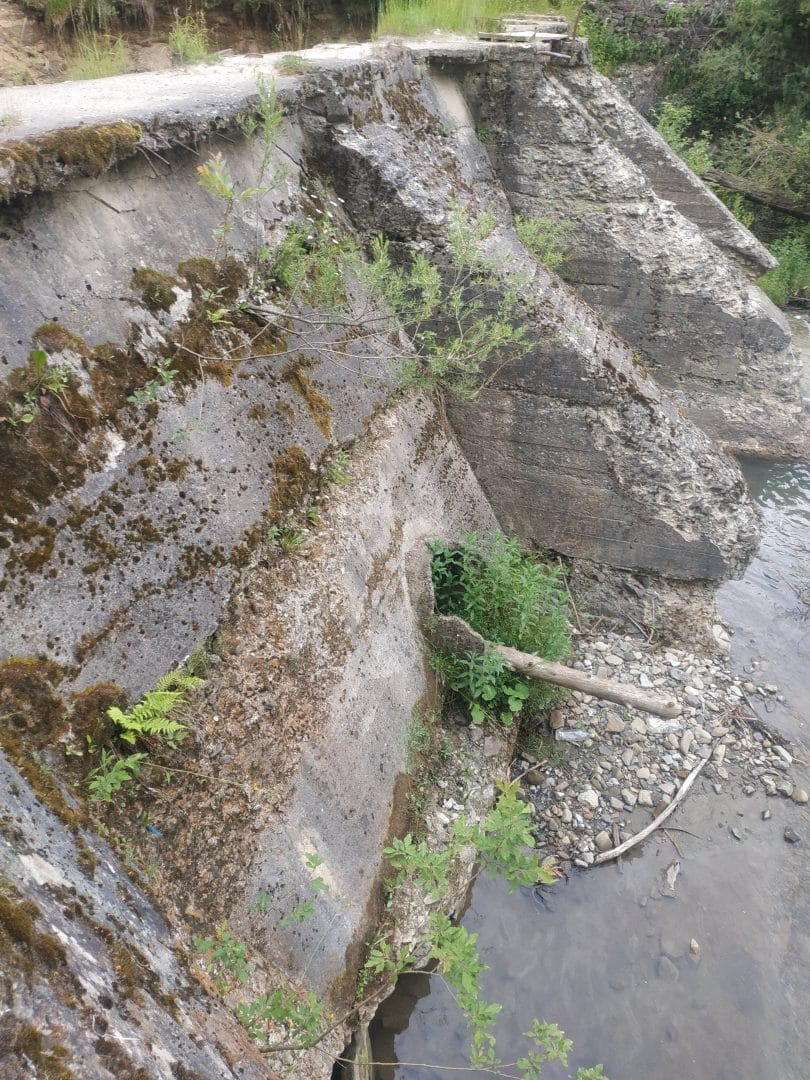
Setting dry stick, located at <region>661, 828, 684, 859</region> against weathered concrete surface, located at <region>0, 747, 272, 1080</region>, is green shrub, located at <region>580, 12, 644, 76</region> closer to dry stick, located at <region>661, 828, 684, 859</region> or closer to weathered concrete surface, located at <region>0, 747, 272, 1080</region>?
dry stick, located at <region>661, 828, 684, 859</region>

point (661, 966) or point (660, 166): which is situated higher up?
point (660, 166)

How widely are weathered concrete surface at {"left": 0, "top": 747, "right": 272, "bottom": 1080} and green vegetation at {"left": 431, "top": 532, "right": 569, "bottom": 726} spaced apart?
309 cm

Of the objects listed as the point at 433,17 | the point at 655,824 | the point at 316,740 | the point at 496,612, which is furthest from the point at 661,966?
the point at 433,17

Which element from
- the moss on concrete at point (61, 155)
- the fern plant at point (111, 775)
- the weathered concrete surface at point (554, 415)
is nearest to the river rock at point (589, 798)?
the weathered concrete surface at point (554, 415)

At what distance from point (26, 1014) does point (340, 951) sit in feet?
7.57

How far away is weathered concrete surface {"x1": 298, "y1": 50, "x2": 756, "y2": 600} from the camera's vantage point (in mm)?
5305

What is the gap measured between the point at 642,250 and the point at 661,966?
787cm

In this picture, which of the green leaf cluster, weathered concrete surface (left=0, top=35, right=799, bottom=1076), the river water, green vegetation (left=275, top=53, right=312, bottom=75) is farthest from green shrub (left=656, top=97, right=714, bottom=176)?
the green leaf cluster

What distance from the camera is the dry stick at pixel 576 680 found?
5.07 m

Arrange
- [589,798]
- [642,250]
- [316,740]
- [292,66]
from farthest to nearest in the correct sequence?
[642,250], [589,798], [292,66], [316,740]

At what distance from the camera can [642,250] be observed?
8.45 m

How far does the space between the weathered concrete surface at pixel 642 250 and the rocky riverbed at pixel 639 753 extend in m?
5.06

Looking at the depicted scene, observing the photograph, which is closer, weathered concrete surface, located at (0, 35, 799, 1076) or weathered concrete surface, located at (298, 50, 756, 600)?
weathered concrete surface, located at (0, 35, 799, 1076)

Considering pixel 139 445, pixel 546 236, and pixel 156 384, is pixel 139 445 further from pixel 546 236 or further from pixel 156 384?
pixel 546 236
